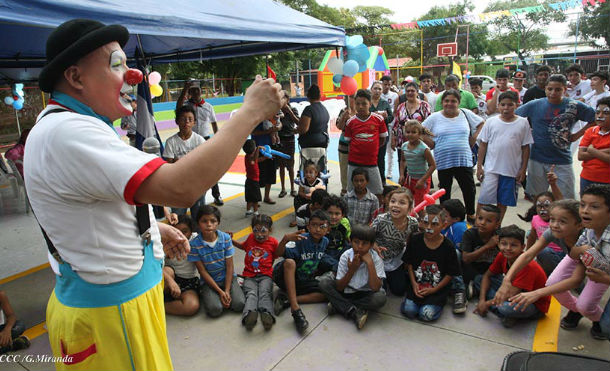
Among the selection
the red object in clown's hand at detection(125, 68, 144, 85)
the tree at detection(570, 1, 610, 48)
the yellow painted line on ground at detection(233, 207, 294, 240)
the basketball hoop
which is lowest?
the yellow painted line on ground at detection(233, 207, 294, 240)

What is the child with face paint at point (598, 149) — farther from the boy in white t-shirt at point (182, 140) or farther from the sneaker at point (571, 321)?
the boy in white t-shirt at point (182, 140)

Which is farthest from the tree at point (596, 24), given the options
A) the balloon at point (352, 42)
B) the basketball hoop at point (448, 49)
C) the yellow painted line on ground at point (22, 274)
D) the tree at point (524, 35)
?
the yellow painted line on ground at point (22, 274)

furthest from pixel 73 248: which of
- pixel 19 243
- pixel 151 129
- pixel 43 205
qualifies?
pixel 19 243

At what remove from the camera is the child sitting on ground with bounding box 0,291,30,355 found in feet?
9.56

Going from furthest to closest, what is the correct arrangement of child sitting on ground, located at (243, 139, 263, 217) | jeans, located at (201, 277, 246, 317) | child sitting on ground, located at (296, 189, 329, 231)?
child sitting on ground, located at (243, 139, 263, 217) → child sitting on ground, located at (296, 189, 329, 231) → jeans, located at (201, 277, 246, 317)

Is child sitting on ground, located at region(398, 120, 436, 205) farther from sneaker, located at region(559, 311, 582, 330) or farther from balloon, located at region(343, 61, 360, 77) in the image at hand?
sneaker, located at region(559, 311, 582, 330)

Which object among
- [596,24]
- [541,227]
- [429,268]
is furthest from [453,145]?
[596,24]

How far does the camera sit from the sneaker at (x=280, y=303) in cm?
336

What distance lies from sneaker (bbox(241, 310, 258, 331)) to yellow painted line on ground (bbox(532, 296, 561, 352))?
1.97m

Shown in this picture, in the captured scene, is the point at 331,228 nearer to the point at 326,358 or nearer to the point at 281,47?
the point at 326,358

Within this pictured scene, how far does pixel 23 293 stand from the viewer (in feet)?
12.4

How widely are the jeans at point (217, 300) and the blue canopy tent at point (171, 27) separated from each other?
222 cm

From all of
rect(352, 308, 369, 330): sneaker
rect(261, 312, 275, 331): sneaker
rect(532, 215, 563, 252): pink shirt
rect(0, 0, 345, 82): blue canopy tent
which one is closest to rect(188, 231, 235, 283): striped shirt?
rect(261, 312, 275, 331): sneaker

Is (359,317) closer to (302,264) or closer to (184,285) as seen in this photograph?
(302,264)
